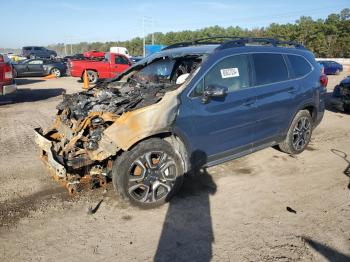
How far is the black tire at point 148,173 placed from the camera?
3.82 m

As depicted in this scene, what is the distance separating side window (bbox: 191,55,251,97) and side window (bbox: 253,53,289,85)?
0.72 feet

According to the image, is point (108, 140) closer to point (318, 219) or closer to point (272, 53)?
point (318, 219)

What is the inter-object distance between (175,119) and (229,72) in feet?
3.67

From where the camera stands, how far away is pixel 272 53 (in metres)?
5.20

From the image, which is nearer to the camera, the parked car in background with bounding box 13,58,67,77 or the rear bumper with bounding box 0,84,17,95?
the rear bumper with bounding box 0,84,17,95

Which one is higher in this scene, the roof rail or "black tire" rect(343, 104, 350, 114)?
the roof rail

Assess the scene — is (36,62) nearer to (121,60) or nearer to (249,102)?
(121,60)

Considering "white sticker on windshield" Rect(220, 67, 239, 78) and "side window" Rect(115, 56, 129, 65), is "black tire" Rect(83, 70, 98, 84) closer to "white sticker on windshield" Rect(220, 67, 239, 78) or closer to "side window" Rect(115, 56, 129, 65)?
"side window" Rect(115, 56, 129, 65)

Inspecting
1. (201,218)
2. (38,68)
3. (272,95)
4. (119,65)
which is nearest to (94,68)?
(119,65)

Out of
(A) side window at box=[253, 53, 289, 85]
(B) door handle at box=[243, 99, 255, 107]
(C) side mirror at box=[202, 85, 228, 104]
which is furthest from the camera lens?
(A) side window at box=[253, 53, 289, 85]

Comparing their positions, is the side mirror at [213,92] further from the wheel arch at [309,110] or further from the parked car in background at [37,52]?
the parked car in background at [37,52]

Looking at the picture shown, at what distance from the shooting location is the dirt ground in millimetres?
3256

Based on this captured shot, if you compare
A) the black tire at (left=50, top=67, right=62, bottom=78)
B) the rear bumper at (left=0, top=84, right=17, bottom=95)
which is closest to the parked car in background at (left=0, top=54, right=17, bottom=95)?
the rear bumper at (left=0, top=84, right=17, bottom=95)

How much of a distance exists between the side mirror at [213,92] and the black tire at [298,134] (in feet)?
6.98
